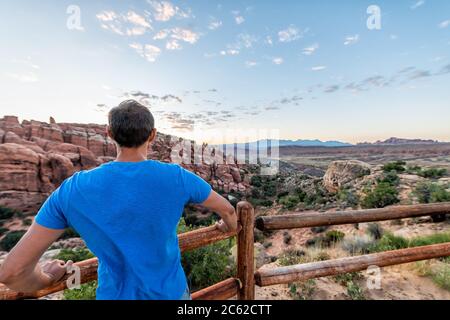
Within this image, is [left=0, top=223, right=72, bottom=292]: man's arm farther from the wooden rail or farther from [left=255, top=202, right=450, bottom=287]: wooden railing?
[left=255, top=202, right=450, bottom=287]: wooden railing

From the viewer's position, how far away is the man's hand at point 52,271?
1124 millimetres

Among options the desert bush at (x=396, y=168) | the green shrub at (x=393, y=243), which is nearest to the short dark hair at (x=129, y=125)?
the green shrub at (x=393, y=243)

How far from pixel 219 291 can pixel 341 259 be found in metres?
1.28

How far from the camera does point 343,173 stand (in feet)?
68.7

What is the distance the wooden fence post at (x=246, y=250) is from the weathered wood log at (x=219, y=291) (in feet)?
0.22

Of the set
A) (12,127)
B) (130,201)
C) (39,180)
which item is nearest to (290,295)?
(130,201)

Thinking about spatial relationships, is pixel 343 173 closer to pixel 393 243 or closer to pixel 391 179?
pixel 391 179

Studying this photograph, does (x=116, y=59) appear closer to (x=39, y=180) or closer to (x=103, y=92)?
(x=103, y=92)

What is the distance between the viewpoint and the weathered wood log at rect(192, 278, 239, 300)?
6.79 feet

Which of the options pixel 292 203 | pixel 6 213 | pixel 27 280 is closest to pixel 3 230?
pixel 6 213

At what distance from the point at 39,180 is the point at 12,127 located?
15.2 m

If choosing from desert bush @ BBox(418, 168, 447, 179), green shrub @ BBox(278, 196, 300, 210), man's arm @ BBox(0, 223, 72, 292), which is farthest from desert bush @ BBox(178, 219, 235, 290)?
desert bush @ BBox(418, 168, 447, 179)

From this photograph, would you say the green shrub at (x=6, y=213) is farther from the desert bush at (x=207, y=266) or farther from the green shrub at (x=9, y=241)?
the desert bush at (x=207, y=266)

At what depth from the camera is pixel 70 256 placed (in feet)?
31.5
